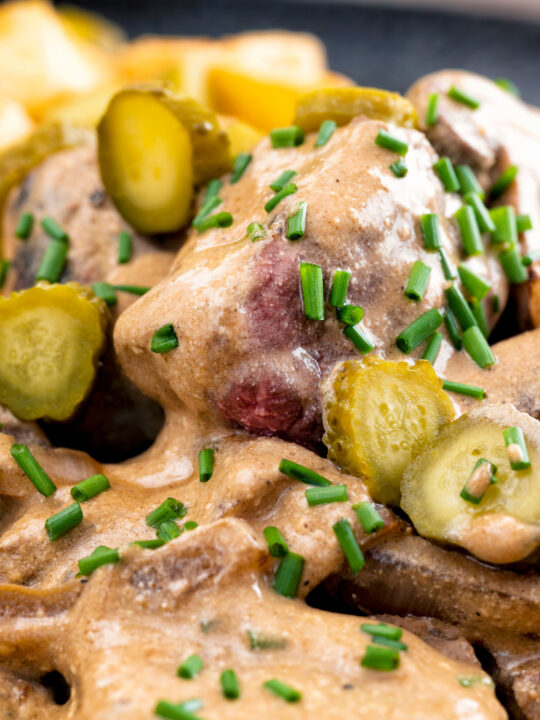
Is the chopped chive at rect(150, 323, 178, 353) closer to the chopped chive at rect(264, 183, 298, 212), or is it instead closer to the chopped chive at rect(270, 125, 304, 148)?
the chopped chive at rect(264, 183, 298, 212)

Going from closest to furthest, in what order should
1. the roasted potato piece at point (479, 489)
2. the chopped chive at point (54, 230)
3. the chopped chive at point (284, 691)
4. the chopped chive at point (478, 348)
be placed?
1. the chopped chive at point (284, 691)
2. the roasted potato piece at point (479, 489)
3. the chopped chive at point (478, 348)
4. the chopped chive at point (54, 230)

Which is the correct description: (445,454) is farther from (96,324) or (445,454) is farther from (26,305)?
(26,305)

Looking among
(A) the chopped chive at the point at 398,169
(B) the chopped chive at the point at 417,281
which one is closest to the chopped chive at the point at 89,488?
(B) the chopped chive at the point at 417,281

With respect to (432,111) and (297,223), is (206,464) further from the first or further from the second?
(432,111)

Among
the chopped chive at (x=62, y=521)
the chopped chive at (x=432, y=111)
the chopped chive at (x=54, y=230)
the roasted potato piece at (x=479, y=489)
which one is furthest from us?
the chopped chive at (x=54, y=230)

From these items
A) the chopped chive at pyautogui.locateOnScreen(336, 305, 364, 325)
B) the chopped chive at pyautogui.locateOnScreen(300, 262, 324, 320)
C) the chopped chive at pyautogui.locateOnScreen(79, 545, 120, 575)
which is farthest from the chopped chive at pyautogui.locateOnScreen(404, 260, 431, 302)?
the chopped chive at pyautogui.locateOnScreen(79, 545, 120, 575)

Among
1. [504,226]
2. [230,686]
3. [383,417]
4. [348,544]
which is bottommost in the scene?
[230,686]

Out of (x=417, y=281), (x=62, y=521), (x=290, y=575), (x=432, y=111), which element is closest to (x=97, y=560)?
(x=62, y=521)

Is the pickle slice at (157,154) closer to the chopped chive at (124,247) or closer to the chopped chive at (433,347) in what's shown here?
the chopped chive at (124,247)

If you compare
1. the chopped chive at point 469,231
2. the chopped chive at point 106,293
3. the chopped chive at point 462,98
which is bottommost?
the chopped chive at point 106,293
